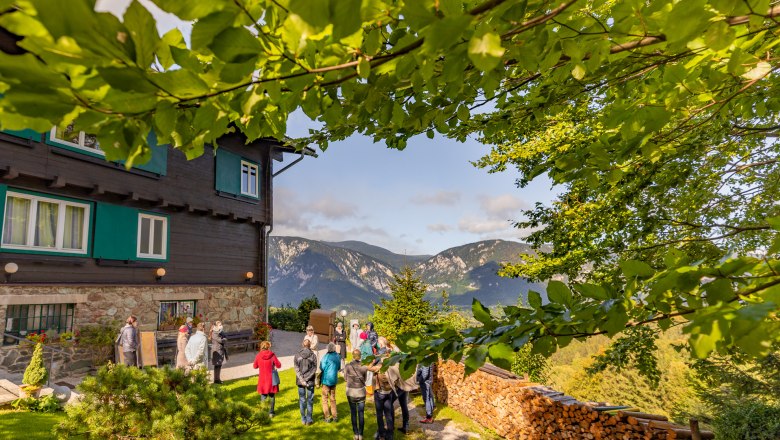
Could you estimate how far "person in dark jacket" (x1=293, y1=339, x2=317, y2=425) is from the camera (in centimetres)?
825

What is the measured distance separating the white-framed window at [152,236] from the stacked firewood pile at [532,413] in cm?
1046

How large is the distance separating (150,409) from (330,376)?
414cm

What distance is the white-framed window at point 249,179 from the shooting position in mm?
17031

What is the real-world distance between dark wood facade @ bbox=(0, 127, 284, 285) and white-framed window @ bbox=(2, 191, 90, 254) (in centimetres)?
24

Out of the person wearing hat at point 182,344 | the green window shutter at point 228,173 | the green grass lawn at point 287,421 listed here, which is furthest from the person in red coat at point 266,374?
the green window shutter at point 228,173

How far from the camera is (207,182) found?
1541 centimetres

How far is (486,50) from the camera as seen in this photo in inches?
39.3

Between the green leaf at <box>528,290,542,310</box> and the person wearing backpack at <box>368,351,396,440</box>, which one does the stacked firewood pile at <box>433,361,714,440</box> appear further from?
the green leaf at <box>528,290,542,310</box>

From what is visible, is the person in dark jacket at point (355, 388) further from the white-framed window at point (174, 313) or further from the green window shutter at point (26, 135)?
the green window shutter at point (26, 135)

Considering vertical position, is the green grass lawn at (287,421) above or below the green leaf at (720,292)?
below

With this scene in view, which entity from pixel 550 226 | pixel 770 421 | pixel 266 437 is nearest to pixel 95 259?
pixel 266 437

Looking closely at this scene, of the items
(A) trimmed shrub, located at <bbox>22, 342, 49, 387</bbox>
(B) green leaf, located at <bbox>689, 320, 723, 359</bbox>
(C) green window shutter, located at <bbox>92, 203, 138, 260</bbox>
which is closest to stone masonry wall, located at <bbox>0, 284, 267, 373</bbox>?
(C) green window shutter, located at <bbox>92, 203, 138, 260</bbox>

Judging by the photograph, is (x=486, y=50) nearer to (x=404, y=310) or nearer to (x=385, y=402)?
(x=385, y=402)

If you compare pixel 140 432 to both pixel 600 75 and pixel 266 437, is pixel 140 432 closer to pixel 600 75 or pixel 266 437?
pixel 266 437
